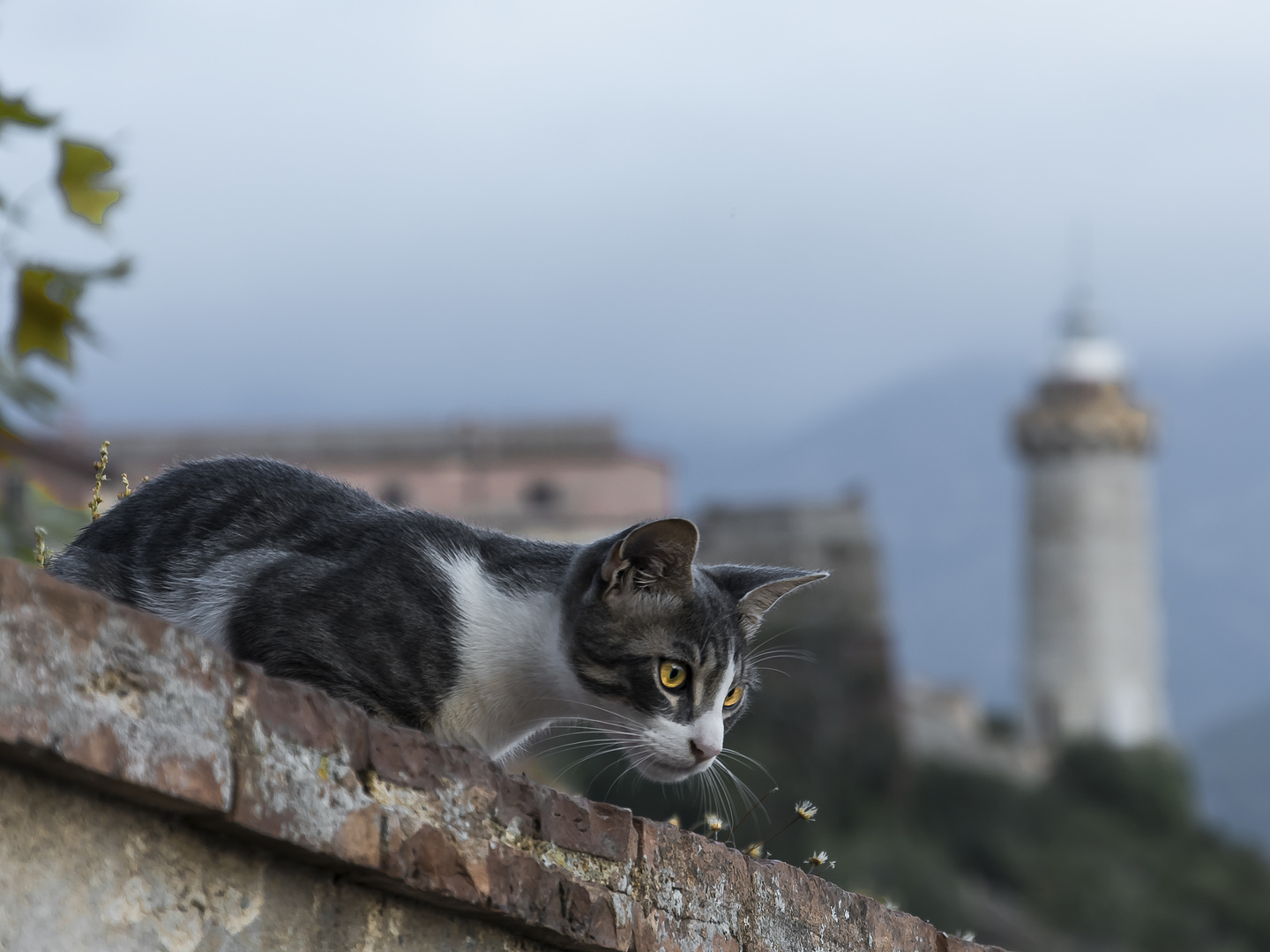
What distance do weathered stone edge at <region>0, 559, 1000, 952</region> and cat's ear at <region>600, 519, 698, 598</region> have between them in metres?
0.48

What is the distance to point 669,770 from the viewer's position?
10.6 ft

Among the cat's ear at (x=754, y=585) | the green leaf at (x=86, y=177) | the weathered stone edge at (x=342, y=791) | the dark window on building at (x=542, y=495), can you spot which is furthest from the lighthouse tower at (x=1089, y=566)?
the green leaf at (x=86, y=177)

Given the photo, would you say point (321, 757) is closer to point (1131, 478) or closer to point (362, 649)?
point (362, 649)

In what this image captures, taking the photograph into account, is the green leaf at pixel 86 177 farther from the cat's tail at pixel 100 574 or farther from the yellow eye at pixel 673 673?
the yellow eye at pixel 673 673

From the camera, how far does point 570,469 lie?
3888 centimetres

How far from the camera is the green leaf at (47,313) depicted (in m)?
2.48

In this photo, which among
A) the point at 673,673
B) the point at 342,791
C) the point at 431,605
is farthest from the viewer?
the point at 673,673

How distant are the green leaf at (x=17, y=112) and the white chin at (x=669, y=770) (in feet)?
5.34

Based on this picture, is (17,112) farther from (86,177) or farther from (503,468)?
(503,468)

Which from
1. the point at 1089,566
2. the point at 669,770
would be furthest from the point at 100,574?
the point at 1089,566

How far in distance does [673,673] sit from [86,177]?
1403 mm

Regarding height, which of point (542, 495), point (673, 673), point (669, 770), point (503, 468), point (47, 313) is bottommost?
point (542, 495)

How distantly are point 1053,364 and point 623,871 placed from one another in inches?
2488

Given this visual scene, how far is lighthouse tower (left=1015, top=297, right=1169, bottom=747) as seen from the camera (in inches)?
2363
